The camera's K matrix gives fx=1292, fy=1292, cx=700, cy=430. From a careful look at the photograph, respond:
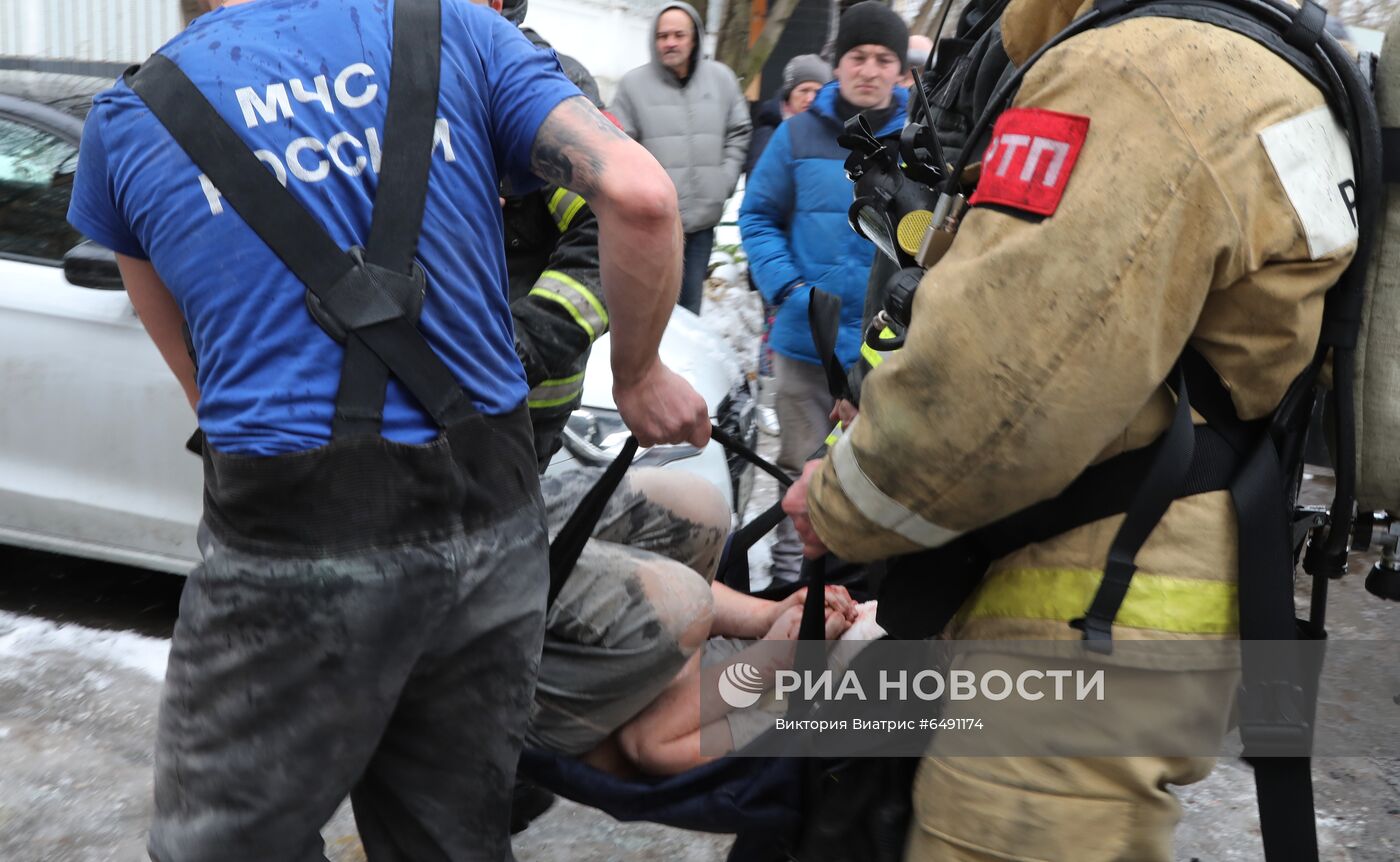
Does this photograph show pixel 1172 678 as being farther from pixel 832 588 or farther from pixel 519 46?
pixel 519 46

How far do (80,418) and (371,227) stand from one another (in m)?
2.70

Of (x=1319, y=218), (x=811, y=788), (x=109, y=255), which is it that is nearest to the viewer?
(x=1319, y=218)

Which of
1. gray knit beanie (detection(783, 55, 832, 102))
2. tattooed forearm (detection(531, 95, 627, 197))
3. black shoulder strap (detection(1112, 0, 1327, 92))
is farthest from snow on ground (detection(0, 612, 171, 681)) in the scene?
gray knit beanie (detection(783, 55, 832, 102))

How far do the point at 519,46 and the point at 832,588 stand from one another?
1189 mm

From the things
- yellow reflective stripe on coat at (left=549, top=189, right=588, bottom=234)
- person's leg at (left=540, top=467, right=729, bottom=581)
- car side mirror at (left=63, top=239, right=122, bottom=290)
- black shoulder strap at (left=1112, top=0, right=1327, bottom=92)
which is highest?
black shoulder strap at (left=1112, top=0, right=1327, bottom=92)

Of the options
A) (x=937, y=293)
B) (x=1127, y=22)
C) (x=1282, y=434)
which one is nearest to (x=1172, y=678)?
(x=1282, y=434)

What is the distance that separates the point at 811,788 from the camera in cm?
207

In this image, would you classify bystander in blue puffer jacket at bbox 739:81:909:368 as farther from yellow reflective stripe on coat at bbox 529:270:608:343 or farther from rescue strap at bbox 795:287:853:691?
rescue strap at bbox 795:287:853:691

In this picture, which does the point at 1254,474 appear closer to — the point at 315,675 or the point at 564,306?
the point at 315,675

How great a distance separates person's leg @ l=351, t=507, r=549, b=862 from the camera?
183 centimetres

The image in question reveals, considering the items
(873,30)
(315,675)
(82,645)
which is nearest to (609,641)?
(315,675)

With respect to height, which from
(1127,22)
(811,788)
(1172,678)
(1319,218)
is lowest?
(811,788)

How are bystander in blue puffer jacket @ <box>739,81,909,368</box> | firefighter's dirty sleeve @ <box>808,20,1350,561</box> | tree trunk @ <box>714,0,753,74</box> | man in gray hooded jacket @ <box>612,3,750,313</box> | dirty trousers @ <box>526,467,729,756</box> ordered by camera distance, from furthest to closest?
1. tree trunk @ <box>714,0,753,74</box>
2. man in gray hooded jacket @ <box>612,3,750,313</box>
3. bystander in blue puffer jacket @ <box>739,81,909,368</box>
4. dirty trousers @ <box>526,467,729,756</box>
5. firefighter's dirty sleeve @ <box>808,20,1350,561</box>

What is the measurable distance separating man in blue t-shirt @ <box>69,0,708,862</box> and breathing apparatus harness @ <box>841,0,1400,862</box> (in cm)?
58
